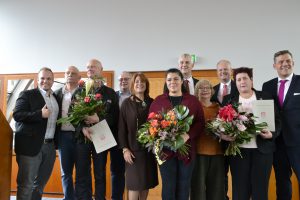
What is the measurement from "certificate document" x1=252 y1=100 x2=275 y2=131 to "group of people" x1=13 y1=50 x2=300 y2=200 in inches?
2.5

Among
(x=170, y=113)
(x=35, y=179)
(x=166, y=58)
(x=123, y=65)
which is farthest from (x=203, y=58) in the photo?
(x=35, y=179)

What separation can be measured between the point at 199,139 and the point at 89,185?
4.03ft

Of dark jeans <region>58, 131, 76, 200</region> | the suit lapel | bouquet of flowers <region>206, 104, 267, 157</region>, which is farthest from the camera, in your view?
dark jeans <region>58, 131, 76, 200</region>

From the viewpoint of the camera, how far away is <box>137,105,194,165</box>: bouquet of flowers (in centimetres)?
201

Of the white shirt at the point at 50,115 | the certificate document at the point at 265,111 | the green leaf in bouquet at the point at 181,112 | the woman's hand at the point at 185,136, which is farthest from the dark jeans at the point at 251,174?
the white shirt at the point at 50,115

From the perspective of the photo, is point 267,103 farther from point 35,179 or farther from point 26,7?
point 26,7

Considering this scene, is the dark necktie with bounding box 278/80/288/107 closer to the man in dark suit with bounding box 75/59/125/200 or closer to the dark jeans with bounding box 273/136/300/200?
the dark jeans with bounding box 273/136/300/200

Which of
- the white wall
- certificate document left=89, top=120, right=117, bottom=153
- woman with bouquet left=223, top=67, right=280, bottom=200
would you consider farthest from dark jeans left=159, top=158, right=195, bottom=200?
the white wall

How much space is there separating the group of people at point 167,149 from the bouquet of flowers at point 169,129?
9 centimetres

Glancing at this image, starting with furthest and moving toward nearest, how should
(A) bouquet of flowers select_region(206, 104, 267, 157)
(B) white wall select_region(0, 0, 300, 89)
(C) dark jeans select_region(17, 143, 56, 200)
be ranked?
(B) white wall select_region(0, 0, 300, 89) → (C) dark jeans select_region(17, 143, 56, 200) → (A) bouquet of flowers select_region(206, 104, 267, 157)

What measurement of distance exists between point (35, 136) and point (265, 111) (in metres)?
2.26

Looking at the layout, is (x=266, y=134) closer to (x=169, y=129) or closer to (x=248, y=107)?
(x=248, y=107)

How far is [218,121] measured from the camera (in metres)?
2.16

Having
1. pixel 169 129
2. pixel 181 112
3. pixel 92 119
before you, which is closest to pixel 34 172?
pixel 92 119
